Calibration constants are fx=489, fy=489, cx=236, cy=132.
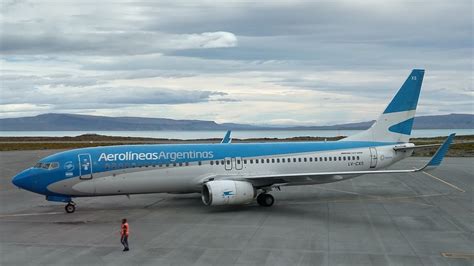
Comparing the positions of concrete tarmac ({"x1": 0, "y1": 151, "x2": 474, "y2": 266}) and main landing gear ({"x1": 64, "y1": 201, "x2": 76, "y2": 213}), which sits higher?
main landing gear ({"x1": 64, "y1": 201, "x2": 76, "y2": 213})

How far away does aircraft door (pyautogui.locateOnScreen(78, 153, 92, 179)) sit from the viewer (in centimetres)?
2514

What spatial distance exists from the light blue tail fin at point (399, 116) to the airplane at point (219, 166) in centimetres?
6

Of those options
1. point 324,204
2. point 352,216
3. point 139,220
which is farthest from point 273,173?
point 139,220

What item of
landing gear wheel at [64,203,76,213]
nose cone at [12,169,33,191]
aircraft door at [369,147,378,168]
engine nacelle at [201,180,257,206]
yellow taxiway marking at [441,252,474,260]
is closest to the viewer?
yellow taxiway marking at [441,252,474,260]

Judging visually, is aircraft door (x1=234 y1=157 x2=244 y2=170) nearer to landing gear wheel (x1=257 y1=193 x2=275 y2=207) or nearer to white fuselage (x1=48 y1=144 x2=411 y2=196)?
white fuselage (x1=48 y1=144 x2=411 y2=196)

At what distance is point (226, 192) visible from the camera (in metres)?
24.8

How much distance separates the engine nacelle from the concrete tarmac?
65 centimetres

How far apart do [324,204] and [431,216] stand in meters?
5.98

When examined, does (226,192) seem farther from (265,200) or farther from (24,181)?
(24,181)

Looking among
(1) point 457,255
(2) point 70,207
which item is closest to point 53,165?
(2) point 70,207

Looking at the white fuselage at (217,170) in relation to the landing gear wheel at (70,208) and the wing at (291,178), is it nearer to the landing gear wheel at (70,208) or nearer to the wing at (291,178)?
the wing at (291,178)

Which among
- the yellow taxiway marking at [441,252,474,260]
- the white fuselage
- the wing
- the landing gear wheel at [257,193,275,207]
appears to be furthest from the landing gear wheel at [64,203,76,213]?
the yellow taxiway marking at [441,252,474,260]

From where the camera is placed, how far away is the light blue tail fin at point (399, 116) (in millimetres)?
31125

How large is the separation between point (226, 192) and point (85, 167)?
24.3 ft
